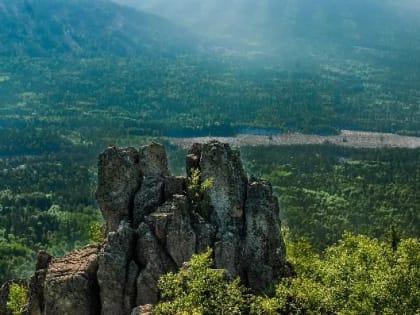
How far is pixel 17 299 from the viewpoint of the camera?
1919 inches

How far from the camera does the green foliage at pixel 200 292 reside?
37.2 meters

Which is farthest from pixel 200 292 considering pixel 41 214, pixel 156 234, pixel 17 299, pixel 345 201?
pixel 345 201

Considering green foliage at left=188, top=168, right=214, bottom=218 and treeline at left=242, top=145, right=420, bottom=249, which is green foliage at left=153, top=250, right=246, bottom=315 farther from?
treeline at left=242, top=145, right=420, bottom=249

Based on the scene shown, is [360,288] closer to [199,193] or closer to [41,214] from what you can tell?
[199,193]

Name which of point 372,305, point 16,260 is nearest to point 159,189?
point 372,305

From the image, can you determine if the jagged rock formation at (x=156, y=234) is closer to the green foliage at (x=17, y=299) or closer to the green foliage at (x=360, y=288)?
the green foliage at (x=17, y=299)

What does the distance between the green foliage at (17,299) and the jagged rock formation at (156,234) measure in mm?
3527

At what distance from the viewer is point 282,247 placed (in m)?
47.4


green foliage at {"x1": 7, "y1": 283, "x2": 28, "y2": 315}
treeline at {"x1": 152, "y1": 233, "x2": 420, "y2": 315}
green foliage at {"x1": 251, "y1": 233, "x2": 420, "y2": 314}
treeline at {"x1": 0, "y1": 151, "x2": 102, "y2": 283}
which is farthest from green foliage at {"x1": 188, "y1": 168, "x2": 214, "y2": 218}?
treeline at {"x1": 0, "y1": 151, "x2": 102, "y2": 283}

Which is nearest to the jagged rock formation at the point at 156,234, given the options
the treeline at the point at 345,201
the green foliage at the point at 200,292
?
the green foliage at the point at 200,292

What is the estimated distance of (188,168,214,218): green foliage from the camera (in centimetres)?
4728

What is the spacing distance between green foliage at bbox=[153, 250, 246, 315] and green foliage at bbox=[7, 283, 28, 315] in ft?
44.3

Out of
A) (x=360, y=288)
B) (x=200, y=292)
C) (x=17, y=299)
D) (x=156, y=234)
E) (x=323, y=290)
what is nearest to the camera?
(x=200, y=292)

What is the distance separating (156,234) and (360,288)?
507 inches
